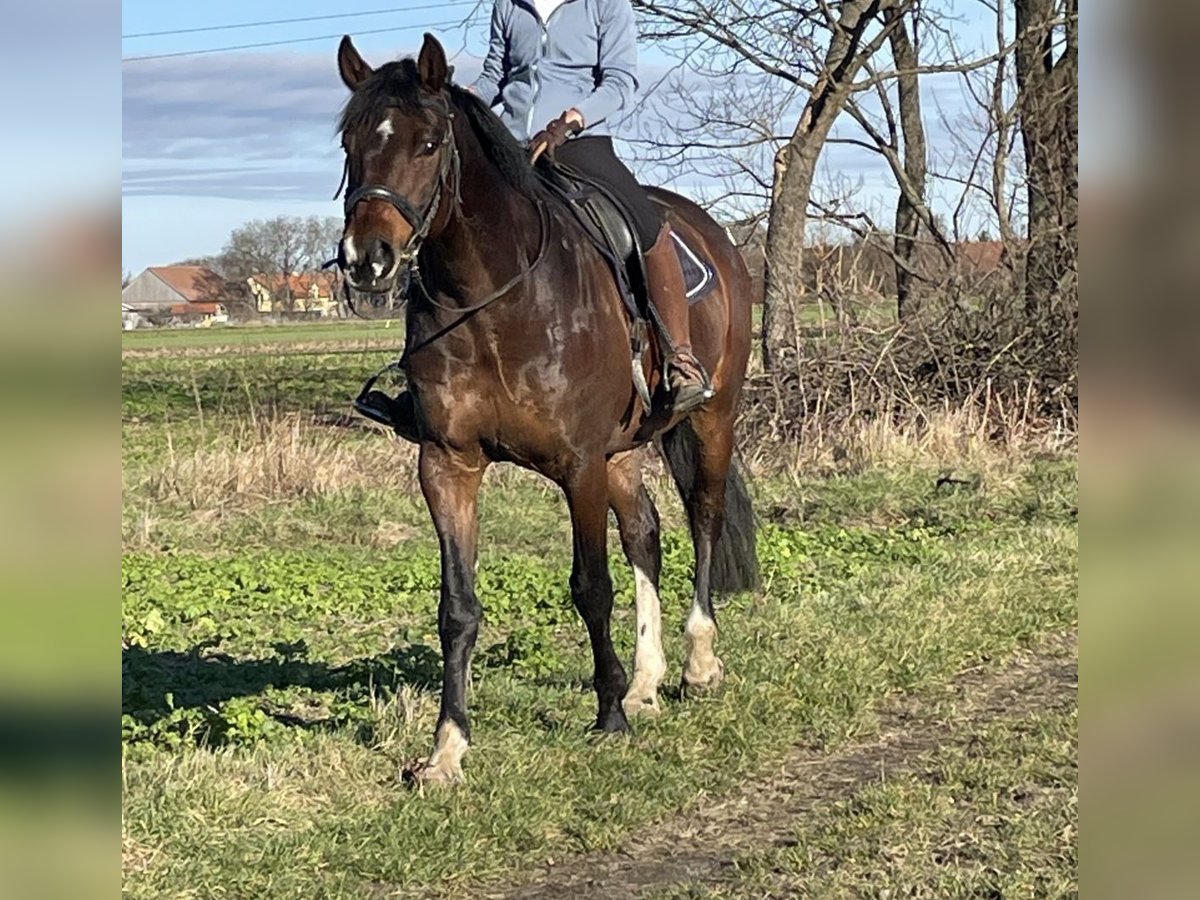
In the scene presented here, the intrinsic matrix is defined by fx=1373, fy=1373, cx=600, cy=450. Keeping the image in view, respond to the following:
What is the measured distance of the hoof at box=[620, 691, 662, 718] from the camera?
6230 mm

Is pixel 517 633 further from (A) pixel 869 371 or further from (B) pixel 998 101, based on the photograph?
(B) pixel 998 101

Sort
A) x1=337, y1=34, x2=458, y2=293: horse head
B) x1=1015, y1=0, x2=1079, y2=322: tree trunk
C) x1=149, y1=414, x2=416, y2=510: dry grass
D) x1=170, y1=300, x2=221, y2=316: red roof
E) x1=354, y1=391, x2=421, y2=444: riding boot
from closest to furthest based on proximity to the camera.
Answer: x1=337, y1=34, x2=458, y2=293: horse head < x1=354, y1=391, x2=421, y2=444: riding boot < x1=149, y1=414, x2=416, y2=510: dry grass < x1=1015, y1=0, x2=1079, y2=322: tree trunk < x1=170, y1=300, x2=221, y2=316: red roof

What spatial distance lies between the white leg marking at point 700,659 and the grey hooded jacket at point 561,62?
242 centimetres

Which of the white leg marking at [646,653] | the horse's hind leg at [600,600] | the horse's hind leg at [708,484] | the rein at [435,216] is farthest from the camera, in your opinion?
the horse's hind leg at [708,484]

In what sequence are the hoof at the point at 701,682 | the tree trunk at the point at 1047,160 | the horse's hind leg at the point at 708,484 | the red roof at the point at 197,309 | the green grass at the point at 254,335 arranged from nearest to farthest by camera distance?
1. the hoof at the point at 701,682
2. the horse's hind leg at the point at 708,484
3. the tree trunk at the point at 1047,160
4. the red roof at the point at 197,309
5. the green grass at the point at 254,335

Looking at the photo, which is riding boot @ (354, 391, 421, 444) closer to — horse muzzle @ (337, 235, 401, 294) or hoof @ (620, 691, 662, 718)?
horse muzzle @ (337, 235, 401, 294)

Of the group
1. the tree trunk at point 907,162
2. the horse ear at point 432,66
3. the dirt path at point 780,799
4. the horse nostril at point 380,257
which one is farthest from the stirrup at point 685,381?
the tree trunk at point 907,162

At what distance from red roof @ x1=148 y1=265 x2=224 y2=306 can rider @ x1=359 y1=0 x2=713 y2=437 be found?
68.2ft

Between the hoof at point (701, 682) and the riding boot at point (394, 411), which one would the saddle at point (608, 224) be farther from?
the hoof at point (701, 682)

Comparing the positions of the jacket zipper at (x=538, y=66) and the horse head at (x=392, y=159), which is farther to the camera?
the jacket zipper at (x=538, y=66)

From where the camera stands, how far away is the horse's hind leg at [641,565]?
6430 mm

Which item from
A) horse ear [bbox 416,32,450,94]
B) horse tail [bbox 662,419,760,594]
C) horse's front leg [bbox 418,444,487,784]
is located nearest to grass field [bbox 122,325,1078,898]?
horse tail [bbox 662,419,760,594]
